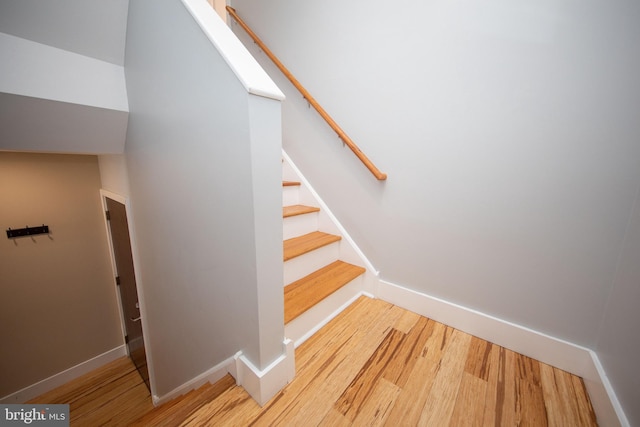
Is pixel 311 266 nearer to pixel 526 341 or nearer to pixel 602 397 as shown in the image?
pixel 526 341

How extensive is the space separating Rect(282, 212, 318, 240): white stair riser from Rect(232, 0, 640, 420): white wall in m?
0.30

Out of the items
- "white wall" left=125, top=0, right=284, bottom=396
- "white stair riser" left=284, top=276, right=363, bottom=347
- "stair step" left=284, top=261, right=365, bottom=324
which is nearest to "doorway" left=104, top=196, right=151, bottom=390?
"white wall" left=125, top=0, right=284, bottom=396

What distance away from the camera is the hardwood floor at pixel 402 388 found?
0.96 m

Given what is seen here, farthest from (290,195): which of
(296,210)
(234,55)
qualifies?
(234,55)

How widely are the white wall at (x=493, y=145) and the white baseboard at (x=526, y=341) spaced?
5 centimetres

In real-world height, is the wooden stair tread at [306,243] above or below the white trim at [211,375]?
above

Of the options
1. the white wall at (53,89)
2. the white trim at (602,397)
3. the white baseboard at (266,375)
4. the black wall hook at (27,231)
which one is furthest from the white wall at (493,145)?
the black wall hook at (27,231)

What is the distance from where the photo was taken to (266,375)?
1001mm

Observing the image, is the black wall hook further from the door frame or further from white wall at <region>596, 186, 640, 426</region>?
white wall at <region>596, 186, 640, 426</region>

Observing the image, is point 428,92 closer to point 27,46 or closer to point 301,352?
point 301,352

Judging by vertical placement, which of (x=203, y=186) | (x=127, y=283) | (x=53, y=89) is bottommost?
(x=127, y=283)

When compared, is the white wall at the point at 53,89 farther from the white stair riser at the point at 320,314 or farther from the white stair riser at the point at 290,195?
the white stair riser at the point at 320,314

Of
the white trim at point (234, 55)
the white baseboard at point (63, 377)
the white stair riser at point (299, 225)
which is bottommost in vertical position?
the white baseboard at point (63, 377)

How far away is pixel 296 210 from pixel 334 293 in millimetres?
698
